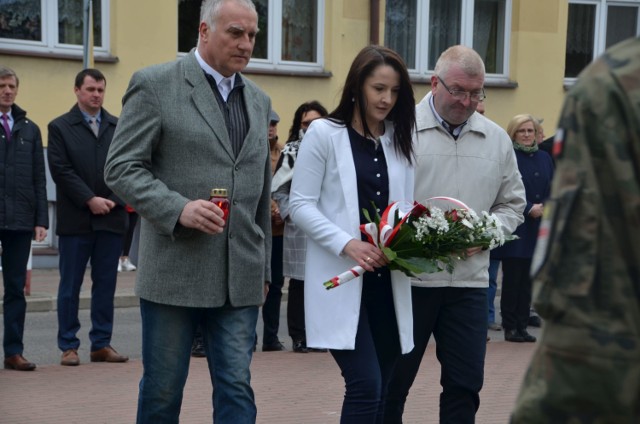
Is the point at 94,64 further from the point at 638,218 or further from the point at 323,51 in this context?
the point at 638,218

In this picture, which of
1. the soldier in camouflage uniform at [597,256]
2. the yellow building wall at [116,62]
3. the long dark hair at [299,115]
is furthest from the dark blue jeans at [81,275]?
the soldier in camouflage uniform at [597,256]

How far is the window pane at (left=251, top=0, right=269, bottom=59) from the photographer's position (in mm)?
17656

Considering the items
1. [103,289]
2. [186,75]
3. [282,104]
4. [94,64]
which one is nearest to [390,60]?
[186,75]

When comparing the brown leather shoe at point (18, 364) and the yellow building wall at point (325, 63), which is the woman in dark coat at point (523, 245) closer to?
the brown leather shoe at point (18, 364)

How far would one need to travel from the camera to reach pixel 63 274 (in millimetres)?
8969

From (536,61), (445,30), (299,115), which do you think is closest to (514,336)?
(299,115)

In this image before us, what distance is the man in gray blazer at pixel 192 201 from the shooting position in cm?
478

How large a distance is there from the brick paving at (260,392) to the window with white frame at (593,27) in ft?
39.1

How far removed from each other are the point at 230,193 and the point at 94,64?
11.5 m

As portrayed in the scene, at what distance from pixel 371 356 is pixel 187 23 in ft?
41.5

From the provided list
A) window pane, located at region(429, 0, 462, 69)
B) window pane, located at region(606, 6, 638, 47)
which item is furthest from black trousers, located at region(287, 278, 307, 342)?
window pane, located at region(606, 6, 638, 47)

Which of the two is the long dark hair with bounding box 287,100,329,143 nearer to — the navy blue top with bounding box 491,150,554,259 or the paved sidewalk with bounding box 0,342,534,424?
the paved sidewalk with bounding box 0,342,534,424

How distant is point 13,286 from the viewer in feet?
28.5

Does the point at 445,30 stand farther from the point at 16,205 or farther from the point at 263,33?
the point at 16,205
